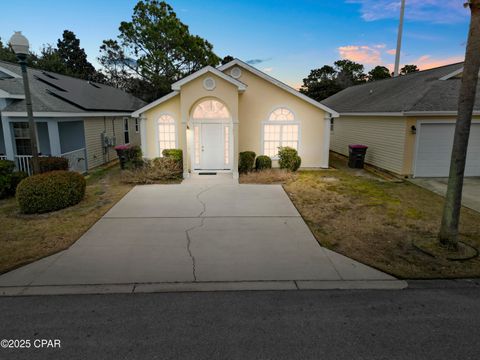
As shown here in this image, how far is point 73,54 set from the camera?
150 ft

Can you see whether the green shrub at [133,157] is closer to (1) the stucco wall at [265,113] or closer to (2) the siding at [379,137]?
(1) the stucco wall at [265,113]

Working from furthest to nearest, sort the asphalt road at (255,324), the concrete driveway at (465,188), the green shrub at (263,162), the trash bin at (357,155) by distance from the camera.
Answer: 1. the trash bin at (357,155)
2. the green shrub at (263,162)
3. the concrete driveway at (465,188)
4. the asphalt road at (255,324)

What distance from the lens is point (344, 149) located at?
19875 millimetres

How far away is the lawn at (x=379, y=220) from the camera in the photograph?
5.66 m

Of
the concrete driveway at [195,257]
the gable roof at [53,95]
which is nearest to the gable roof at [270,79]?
the gable roof at [53,95]

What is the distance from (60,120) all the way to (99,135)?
392cm

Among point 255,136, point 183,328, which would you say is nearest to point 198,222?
point 183,328

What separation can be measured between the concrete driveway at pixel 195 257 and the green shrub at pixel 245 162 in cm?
495

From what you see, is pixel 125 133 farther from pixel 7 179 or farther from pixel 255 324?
pixel 255 324

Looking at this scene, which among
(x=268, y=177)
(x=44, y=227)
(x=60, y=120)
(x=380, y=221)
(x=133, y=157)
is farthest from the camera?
(x=133, y=157)

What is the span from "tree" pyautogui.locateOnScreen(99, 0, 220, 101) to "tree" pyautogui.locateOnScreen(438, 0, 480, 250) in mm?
29509

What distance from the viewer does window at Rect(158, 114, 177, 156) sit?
14.9m

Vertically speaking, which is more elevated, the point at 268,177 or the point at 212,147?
the point at 212,147

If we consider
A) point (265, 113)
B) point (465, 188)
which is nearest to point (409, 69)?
point (265, 113)
